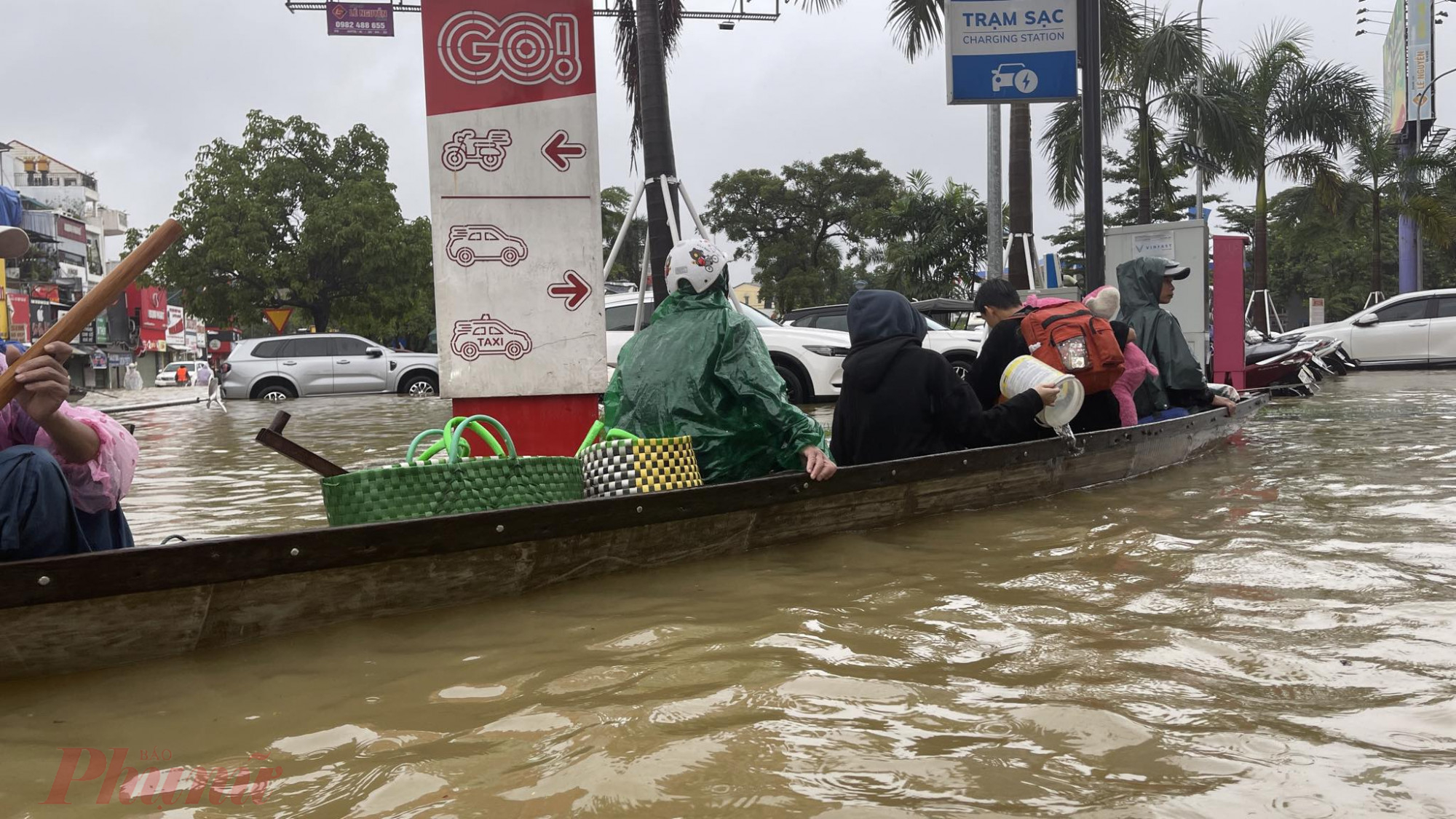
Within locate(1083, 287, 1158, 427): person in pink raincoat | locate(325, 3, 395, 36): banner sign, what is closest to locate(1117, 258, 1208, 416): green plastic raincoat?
locate(1083, 287, 1158, 427): person in pink raincoat

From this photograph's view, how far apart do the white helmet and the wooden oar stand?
2129 millimetres

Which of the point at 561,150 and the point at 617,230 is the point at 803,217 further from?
the point at 561,150

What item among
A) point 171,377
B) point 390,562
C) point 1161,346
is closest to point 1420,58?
point 1161,346

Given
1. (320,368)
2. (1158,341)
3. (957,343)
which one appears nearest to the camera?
(1158,341)

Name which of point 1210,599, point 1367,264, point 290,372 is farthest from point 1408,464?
point 1367,264

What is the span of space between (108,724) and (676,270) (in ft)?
9.06

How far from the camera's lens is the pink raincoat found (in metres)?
3.15

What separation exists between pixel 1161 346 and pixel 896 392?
334cm

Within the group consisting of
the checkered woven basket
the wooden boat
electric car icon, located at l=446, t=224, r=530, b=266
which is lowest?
the wooden boat

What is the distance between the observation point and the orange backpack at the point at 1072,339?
242 inches

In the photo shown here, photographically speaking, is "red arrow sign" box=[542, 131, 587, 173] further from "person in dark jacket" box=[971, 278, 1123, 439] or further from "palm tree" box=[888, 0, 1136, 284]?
"palm tree" box=[888, 0, 1136, 284]

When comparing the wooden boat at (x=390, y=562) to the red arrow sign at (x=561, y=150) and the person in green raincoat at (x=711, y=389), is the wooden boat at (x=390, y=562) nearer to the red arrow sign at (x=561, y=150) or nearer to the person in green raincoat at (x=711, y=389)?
the person in green raincoat at (x=711, y=389)

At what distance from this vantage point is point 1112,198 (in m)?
46.0
